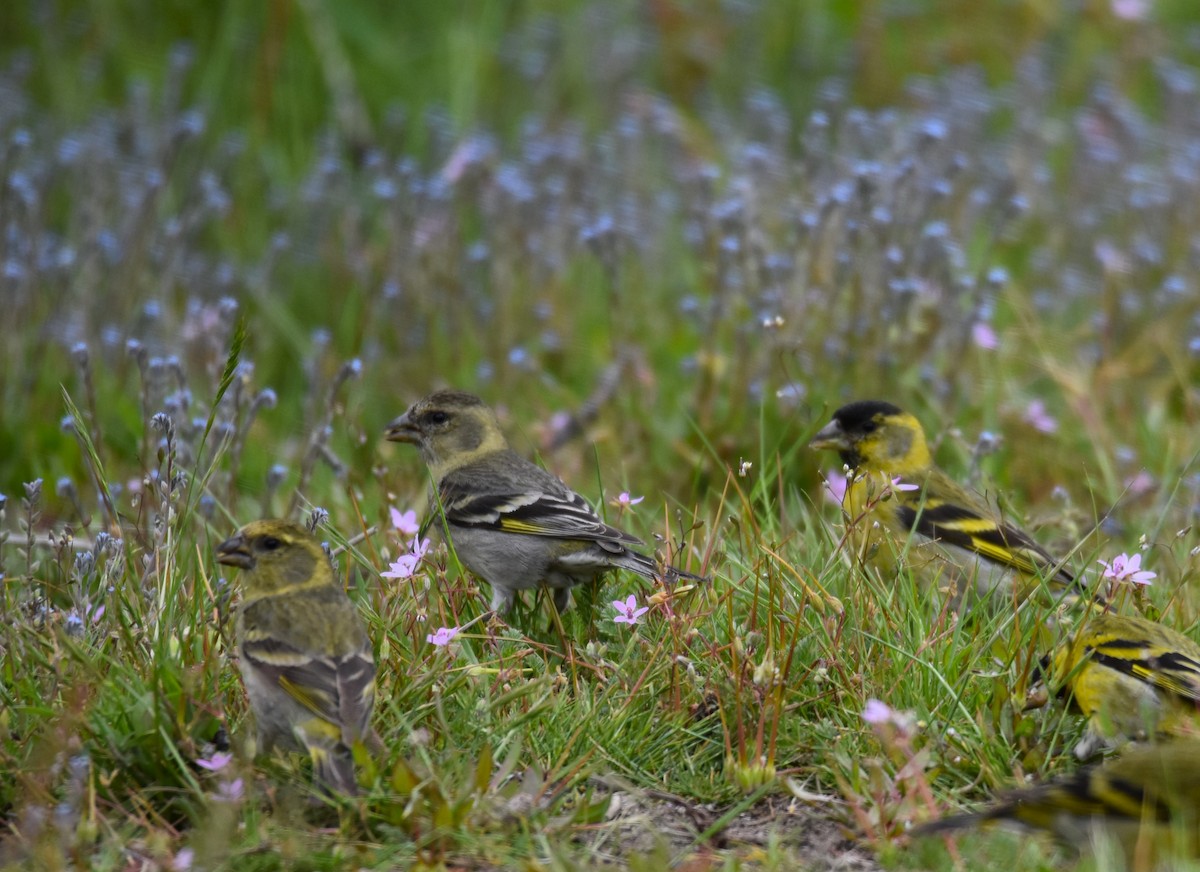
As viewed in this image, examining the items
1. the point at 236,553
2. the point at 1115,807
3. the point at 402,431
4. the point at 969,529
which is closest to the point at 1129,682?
the point at 1115,807

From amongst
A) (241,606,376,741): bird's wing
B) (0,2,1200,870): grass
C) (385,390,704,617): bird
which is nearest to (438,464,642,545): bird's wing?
(385,390,704,617): bird

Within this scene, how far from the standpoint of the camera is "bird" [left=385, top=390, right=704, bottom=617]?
5.37 meters

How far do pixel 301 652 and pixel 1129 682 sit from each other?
2.29 meters

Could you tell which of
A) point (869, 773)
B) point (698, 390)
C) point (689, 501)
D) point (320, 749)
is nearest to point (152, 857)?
point (320, 749)

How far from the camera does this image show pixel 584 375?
854cm

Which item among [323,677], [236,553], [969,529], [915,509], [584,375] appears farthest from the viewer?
[584,375]

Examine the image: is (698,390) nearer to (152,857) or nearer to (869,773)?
(869,773)

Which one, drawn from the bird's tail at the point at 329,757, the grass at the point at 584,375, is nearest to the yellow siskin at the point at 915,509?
the grass at the point at 584,375

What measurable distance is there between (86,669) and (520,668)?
1.22 m

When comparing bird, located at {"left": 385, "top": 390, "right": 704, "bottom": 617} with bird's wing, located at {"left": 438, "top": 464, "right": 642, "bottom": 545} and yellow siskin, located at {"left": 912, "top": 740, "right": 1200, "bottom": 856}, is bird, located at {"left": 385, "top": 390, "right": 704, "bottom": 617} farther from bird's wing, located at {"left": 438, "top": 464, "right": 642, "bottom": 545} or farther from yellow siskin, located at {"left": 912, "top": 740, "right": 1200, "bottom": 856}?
yellow siskin, located at {"left": 912, "top": 740, "right": 1200, "bottom": 856}

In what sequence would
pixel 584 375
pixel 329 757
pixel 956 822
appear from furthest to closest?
pixel 584 375 < pixel 329 757 < pixel 956 822

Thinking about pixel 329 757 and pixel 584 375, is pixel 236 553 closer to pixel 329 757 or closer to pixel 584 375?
pixel 329 757

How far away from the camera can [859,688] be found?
467 centimetres

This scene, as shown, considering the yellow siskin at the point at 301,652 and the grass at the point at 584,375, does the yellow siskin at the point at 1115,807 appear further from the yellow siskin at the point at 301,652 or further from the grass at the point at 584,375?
the yellow siskin at the point at 301,652
